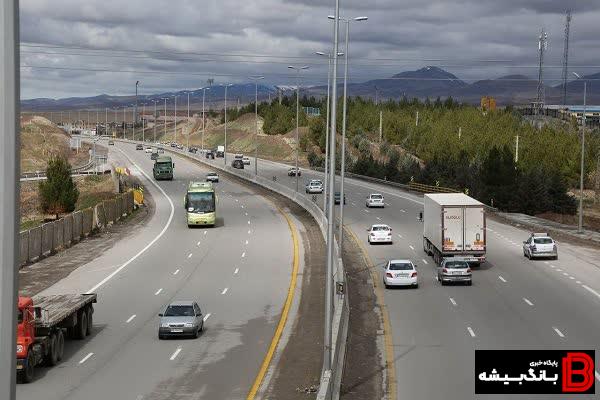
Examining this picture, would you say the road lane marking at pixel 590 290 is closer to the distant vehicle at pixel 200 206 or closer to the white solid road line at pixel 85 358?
the white solid road line at pixel 85 358

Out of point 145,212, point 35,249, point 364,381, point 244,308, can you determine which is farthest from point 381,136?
point 364,381

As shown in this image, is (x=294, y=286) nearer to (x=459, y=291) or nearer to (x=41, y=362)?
(x=459, y=291)

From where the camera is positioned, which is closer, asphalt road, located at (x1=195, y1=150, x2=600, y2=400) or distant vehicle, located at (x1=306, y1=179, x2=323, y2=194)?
asphalt road, located at (x1=195, y1=150, x2=600, y2=400)

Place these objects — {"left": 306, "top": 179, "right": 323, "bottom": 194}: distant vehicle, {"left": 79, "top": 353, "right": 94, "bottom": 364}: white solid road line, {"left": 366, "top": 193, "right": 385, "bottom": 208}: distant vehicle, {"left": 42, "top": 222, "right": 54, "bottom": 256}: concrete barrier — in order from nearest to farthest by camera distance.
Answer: {"left": 79, "top": 353, "right": 94, "bottom": 364}: white solid road line
{"left": 42, "top": 222, "right": 54, "bottom": 256}: concrete barrier
{"left": 366, "top": 193, "right": 385, "bottom": 208}: distant vehicle
{"left": 306, "top": 179, "right": 323, "bottom": 194}: distant vehicle

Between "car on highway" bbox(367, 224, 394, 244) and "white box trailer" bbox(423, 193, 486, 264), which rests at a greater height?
"white box trailer" bbox(423, 193, 486, 264)

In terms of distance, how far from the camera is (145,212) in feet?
269

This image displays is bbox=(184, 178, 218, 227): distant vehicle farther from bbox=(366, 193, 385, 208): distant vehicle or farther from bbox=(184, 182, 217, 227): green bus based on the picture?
bbox=(366, 193, 385, 208): distant vehicle

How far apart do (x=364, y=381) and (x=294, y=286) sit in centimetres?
1941

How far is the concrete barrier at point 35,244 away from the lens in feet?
172

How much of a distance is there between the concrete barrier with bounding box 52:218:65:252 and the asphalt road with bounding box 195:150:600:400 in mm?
18965

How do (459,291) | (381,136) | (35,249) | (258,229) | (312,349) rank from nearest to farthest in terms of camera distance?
(312,349)
(459,291)
(35,249)
(258,229)
(381,136)

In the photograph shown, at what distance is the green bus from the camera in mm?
69938

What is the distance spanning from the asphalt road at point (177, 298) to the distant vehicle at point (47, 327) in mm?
414

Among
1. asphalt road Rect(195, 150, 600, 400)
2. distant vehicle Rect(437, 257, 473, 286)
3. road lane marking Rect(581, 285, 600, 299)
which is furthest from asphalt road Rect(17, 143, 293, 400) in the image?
road lane marking Rect(581, 285, 600, 299)
